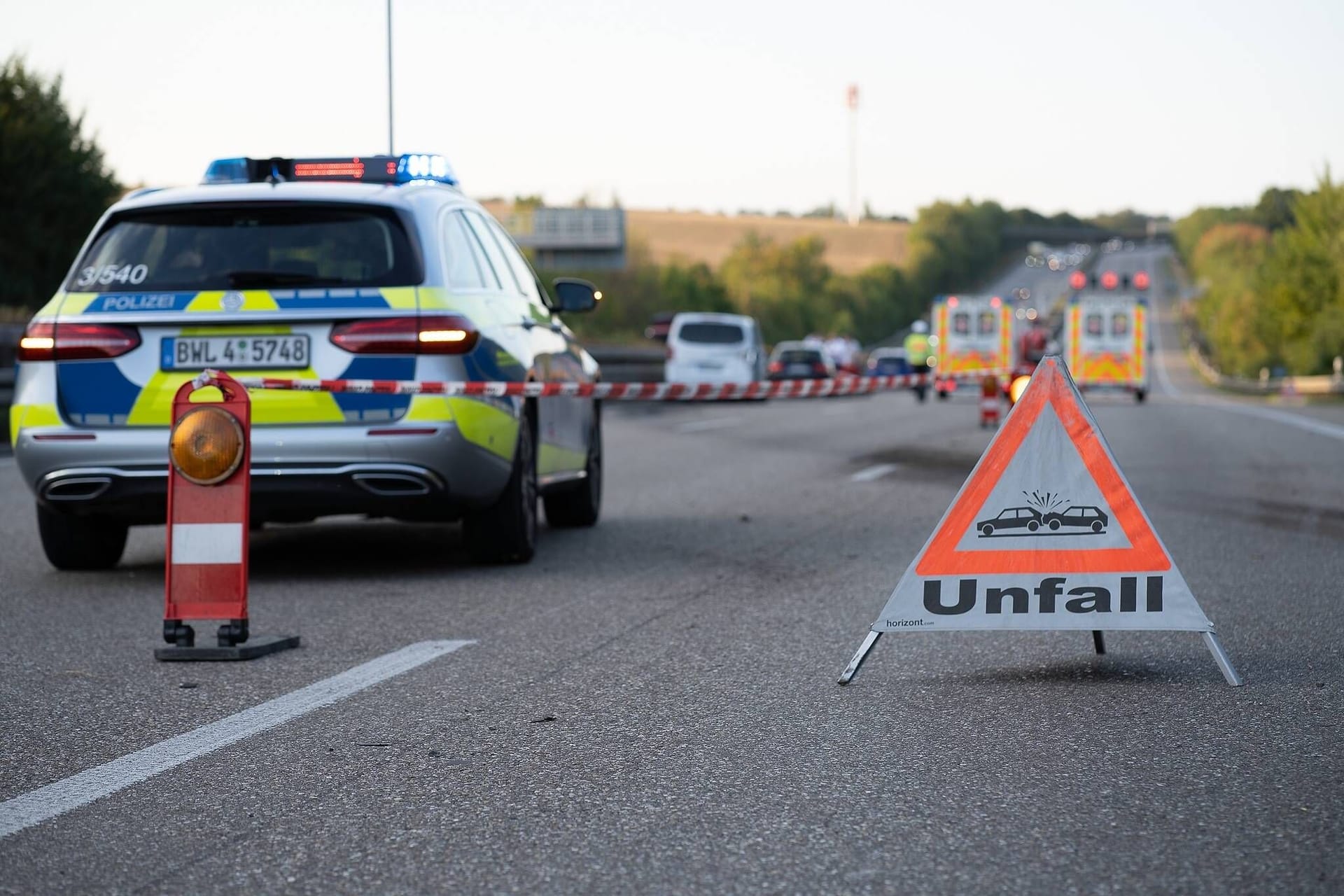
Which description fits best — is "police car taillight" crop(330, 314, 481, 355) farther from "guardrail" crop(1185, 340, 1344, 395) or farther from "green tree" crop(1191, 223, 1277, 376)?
"green tree" crop(1191, 223, 1277, 376)

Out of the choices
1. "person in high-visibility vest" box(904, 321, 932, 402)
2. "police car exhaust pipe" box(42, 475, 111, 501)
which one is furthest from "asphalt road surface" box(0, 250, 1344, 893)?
"person in high-visibility vest" box(904, 321, 932, 402)

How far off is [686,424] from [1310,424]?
910cm

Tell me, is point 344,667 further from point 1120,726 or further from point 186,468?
point 1120,726

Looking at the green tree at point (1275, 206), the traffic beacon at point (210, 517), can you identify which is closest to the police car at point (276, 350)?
the traffic beacon at point (210, 517)

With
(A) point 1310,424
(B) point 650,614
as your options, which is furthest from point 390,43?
(A) point 1310,424

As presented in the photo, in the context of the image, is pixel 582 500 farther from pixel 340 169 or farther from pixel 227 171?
pixel 227 171

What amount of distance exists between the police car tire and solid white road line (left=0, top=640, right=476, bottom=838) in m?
2.91

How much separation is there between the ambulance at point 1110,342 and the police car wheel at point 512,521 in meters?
34.0

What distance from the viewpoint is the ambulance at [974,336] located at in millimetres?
44781

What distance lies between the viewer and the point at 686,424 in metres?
25.3

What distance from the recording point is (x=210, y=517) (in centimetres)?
655

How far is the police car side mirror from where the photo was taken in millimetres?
10211

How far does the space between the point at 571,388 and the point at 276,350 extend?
1.83 metres

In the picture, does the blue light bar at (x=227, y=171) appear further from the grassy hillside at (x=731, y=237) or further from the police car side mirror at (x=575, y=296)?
the grassy hillside at (x=731, y=237)
